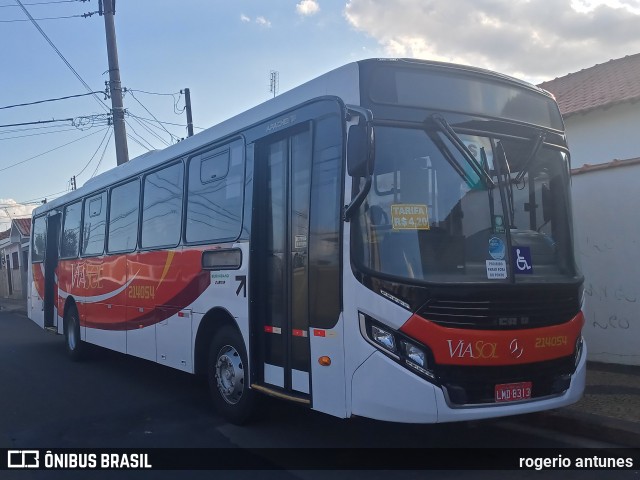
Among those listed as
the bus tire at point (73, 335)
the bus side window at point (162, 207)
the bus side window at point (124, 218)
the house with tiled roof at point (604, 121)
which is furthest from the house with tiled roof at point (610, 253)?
the bus tire at point (73, 335)

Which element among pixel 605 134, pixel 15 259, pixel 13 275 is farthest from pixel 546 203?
pixel 15 259

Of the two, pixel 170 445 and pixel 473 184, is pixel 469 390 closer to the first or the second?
pixel 473 184

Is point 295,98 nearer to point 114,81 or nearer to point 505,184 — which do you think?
point 505,184

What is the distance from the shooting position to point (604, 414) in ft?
22.4

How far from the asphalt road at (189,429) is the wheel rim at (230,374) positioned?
0.35 m

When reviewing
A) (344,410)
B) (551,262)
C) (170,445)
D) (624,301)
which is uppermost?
(551,262)

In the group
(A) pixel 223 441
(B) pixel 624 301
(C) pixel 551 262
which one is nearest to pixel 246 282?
(A) pixel 223 441

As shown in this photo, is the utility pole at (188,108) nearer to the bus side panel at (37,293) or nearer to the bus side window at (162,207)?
the bus side panel at (37,293)

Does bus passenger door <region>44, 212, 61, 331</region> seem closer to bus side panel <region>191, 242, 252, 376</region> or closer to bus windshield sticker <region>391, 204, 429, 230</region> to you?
bus side panel <region>191, 242, 252, 376</region>

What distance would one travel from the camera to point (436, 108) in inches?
233

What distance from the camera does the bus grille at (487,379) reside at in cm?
538

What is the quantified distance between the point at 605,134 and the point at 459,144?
810cm

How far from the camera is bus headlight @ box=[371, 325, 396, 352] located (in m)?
5.39

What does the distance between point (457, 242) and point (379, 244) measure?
2.21 feet
